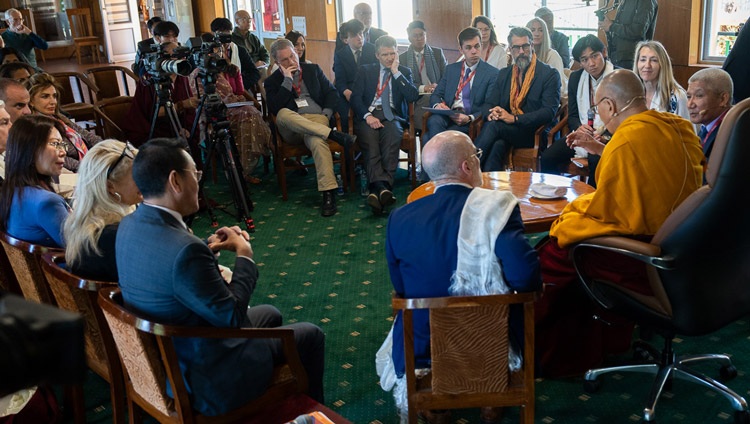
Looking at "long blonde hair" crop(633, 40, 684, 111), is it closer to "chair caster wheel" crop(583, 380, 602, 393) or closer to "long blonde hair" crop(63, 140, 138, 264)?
"chair caster wheel" crop(583, 380, 602, 393)

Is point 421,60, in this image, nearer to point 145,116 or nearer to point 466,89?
point 466,89

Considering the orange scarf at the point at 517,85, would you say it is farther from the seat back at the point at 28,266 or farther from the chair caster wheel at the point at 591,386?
the seat back at the point at 28,266

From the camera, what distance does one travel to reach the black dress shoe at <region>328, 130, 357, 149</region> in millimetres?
5598

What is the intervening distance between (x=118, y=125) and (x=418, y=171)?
2695 millimetres

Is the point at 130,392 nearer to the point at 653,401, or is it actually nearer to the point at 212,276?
the point at 212,276

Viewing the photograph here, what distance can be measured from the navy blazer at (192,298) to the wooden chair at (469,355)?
468 millimetres

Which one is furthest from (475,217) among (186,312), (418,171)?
(418,171)

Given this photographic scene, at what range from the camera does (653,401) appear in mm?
2648

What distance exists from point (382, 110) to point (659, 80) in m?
2.15

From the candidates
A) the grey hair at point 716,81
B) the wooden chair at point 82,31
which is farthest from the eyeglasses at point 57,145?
the wooden chair at point 82,31

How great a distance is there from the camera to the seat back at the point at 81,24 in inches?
665

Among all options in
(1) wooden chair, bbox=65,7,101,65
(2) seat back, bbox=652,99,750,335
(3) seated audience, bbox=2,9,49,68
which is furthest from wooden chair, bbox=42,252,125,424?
(1) wooden chair, bbox=65,7,101,65

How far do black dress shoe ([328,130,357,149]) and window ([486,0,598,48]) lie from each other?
8.80ft

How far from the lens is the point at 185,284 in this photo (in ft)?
6.64
